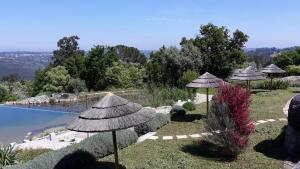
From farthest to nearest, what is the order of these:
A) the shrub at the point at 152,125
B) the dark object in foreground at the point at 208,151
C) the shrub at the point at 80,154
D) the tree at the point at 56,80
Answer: the tree at the point at 56,80, the shrub at the point at 152,125, the dark object in foreground at the point at 208,151, the shrub at the point at 80,154

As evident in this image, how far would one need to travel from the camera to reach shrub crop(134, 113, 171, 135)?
44.3ft

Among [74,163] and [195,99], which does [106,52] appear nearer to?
[195,99]

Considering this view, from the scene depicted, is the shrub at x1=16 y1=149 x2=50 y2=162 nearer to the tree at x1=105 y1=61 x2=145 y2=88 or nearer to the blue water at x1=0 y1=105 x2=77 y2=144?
the blue water at x1=0 y1=105 x2=77 y2=144

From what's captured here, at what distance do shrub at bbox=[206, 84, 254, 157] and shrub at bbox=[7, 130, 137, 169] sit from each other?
10.7 feet

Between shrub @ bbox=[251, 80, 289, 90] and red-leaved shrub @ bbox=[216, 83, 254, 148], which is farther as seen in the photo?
shrub @ bbox=[251, 80, 289, 90]

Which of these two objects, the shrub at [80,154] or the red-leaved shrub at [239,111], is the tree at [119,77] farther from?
the red-leaved shrub at [239,111]

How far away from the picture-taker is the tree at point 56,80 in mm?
35719

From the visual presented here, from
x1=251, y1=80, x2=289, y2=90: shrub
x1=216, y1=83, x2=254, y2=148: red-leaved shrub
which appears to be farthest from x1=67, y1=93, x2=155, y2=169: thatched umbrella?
x1=251, y1=80, x2=289, y2=90: shrub

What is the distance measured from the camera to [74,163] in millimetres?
9383

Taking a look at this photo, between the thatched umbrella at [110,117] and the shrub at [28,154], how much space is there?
14.2 feet

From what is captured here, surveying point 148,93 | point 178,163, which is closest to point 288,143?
point 178,163

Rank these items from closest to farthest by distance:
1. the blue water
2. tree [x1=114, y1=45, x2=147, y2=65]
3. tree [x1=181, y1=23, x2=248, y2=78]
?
1. the blue water
2. tree [x1=181, y1=23, x2=248, y2=78]
3. tree [x1=114, y1=45, x2=147, y2=65]

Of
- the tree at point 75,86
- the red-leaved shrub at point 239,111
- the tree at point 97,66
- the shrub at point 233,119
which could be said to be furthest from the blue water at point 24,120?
the tree at point 97,66

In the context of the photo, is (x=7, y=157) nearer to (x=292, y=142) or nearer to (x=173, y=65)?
(x=292, y=142)
